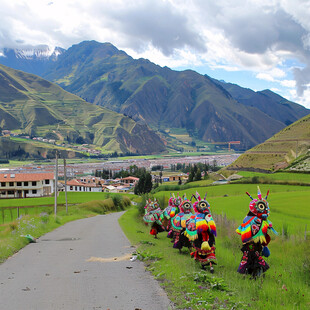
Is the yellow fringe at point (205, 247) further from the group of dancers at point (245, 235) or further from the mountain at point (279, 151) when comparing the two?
the mountain at point (279, 151)

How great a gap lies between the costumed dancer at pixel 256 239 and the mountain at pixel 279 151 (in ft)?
277

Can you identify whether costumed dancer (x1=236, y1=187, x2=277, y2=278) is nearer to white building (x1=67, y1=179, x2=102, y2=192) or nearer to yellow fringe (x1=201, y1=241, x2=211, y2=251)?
yellow fringe (x1=201, y1=241, x2=211, y2=251)

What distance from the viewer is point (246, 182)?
64125 millimetres

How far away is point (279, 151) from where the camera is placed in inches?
4414

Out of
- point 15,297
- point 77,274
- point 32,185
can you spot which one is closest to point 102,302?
point 15,297

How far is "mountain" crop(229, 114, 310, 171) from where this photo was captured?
99.4 m

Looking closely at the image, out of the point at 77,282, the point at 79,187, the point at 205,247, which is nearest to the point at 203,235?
the point at 205,247

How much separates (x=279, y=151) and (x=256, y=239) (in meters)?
108

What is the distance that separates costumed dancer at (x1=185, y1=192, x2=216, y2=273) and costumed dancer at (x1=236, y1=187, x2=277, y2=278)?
1.16m

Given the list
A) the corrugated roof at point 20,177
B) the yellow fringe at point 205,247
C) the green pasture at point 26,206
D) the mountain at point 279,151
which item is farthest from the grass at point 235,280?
the mountain at point 279,151

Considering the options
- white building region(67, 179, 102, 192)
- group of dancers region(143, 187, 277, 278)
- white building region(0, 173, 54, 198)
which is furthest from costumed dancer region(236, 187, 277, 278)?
white building region(67, 179, 102, 192)

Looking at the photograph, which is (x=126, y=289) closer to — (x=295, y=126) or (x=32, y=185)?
(x=32, y=185)

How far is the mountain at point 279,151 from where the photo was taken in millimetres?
99375

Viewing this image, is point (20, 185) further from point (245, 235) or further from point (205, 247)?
point (245, 235)
